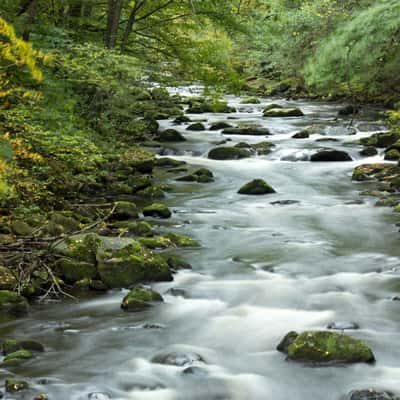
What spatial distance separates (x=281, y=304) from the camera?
23.2 feet

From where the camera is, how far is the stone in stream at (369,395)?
187 inches

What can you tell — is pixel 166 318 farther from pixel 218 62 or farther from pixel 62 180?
pixel 218 62

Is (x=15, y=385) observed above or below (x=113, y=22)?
below

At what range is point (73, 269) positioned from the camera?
290 inches

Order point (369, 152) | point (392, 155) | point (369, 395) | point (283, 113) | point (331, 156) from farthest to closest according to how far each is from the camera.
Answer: point (283, 113), point (369, 152), point (331, 156), point (392, 155), point (369, 395)

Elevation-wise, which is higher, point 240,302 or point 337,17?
point 337,17

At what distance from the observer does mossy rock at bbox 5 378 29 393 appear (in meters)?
4.76

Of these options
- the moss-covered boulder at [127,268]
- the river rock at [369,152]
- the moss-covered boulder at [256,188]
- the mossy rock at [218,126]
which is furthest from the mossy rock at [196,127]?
the moss-covered boulder at [127,268]

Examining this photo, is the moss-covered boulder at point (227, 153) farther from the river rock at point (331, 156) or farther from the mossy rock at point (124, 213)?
the mossy rock at point (124, 213)

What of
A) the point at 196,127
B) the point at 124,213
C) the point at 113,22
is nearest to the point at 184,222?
the point at 124,213

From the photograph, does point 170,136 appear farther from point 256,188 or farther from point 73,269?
point 73,269

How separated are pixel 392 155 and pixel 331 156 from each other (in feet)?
5.33

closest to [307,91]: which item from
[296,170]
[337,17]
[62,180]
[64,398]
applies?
[296,170]

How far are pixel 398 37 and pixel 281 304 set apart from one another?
6.40m
